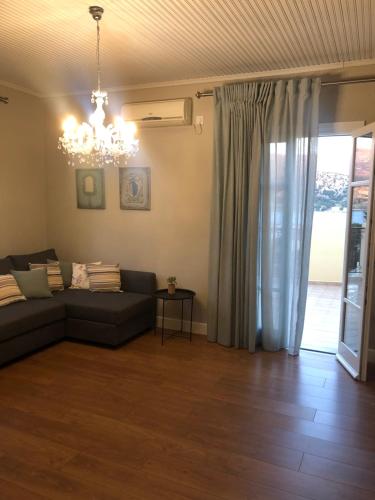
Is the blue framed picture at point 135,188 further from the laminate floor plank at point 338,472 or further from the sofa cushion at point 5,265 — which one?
the laminate floor plank at point 338,472

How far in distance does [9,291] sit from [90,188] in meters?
1.65

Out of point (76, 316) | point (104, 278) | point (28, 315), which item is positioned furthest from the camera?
point (104, 278)

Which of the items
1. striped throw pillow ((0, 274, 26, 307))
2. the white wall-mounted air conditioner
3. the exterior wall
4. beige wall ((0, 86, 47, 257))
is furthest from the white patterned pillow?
the exterior wall

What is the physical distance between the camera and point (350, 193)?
12.2 feet

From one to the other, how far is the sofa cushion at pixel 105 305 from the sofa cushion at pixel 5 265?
58cm

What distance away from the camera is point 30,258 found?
15.4 feet

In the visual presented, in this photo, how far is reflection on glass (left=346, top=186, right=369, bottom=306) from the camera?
3.47m

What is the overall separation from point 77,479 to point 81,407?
0.78m

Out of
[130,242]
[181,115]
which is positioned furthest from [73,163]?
[181,115]

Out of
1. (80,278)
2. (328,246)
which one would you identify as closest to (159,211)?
(80,278)

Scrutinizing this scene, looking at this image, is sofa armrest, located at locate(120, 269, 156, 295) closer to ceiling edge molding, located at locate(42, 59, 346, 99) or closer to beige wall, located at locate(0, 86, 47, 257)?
beige wall, located at locate(0, 86, 47, 257)

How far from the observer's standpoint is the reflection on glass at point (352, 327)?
137 inches

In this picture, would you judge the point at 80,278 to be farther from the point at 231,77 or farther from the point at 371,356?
the point at 371,356

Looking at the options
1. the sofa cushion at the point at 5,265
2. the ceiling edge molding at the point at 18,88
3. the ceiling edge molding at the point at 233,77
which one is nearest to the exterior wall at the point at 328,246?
the ceiling edge molding at the point at 233,77
